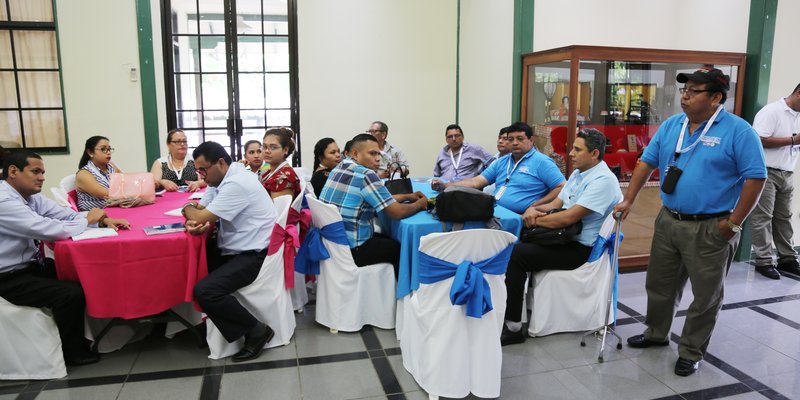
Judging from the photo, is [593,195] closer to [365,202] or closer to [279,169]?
[365,202]

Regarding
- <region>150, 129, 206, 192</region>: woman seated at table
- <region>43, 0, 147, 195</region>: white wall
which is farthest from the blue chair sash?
<region>43, 0, 147, 195</region>: white wall

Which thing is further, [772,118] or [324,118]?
[324,118]

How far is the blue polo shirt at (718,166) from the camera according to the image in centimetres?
259

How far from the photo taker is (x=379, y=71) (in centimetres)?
652

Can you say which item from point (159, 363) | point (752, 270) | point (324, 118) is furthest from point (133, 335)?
point (752, 270)

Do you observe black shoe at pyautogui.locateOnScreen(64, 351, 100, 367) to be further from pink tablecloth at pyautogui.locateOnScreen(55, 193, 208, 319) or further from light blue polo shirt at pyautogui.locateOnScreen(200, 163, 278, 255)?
light blue polo shirt at pyautogui.locateOnScreen(200, 163, 278, 255)

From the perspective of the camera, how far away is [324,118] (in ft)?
21.1

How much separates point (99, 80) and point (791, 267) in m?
7.10

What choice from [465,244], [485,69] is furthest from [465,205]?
[485,69]

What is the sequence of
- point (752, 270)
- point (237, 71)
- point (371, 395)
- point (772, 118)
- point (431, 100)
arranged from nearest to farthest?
point (371, 395) → point (772, 118) → point (752, 270) → point (237, 71) → point (431, 100)

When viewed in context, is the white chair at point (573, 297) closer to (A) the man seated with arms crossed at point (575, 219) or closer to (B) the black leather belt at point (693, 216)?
(A) the man seated with arms crossed at point (575, 219)

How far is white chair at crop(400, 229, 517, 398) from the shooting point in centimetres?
244

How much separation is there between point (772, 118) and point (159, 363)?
4.95m

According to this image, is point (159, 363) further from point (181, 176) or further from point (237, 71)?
point (237, 71)
